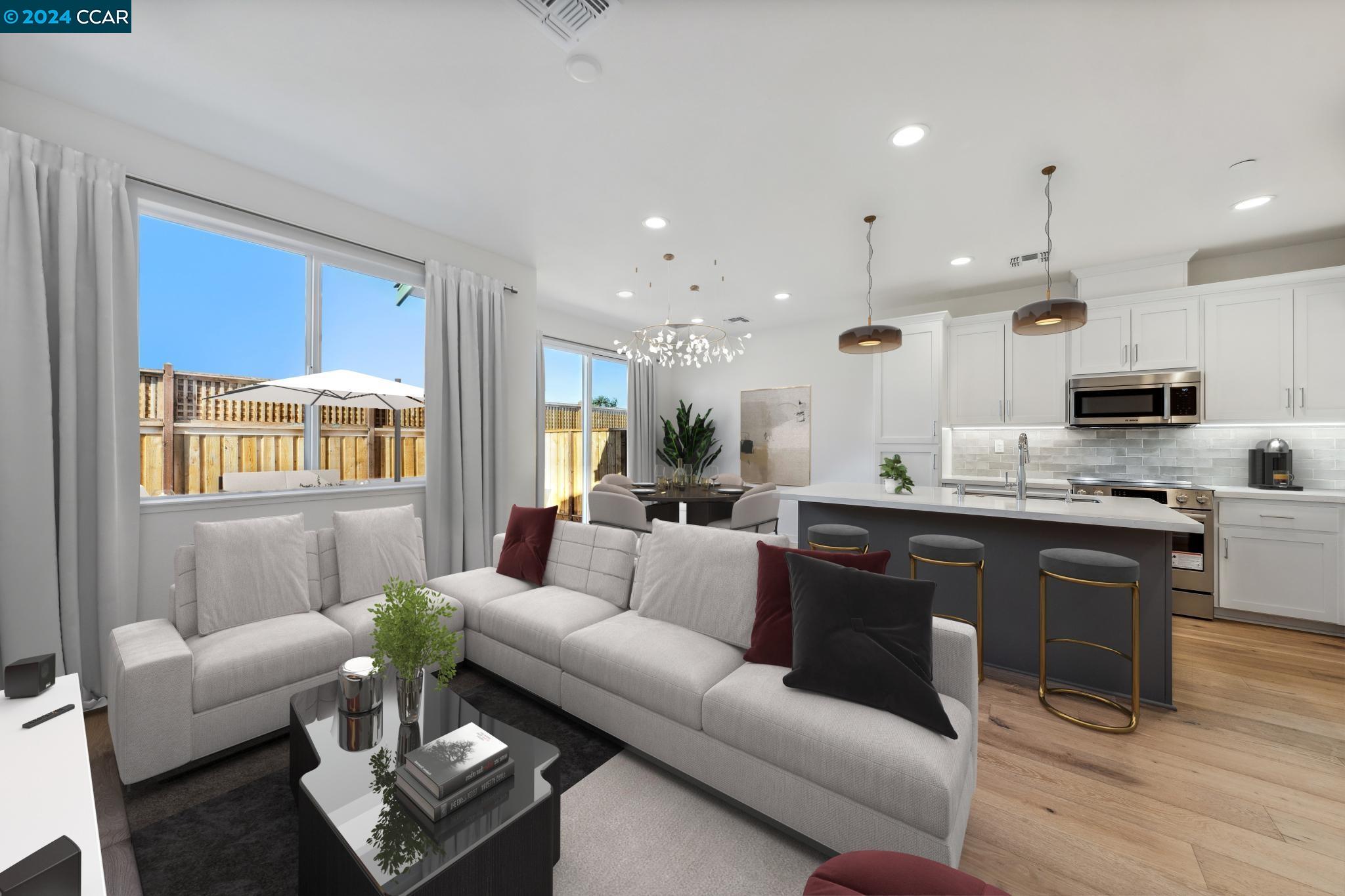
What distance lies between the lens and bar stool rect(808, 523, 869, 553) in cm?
294

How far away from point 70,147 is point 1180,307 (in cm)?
730

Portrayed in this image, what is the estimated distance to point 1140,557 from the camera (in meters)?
2.56

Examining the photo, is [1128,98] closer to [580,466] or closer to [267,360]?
[267,360]

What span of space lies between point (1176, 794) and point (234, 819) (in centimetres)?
339

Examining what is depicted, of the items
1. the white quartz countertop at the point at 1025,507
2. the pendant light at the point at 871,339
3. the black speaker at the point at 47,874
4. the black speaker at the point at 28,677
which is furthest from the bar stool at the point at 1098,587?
the black speaker at the point at 28,677

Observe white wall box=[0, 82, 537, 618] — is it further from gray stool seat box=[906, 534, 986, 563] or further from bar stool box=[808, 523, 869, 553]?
gray stool seat box=[906, 534, 986, 563]

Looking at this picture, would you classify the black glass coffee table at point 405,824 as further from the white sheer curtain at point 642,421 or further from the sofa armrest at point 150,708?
the white sheer curtain at point 642,421

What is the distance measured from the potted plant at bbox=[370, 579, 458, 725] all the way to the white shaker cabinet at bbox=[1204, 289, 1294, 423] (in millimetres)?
5579

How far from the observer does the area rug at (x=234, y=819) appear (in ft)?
4.88

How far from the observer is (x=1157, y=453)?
14.5 feet

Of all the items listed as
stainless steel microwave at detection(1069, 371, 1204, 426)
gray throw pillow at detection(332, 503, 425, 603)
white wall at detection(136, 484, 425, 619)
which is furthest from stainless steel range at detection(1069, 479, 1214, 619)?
white wall at detection(136, 484, 425, 619)

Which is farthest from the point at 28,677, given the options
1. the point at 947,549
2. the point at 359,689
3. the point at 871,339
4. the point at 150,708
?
the point at 871,339

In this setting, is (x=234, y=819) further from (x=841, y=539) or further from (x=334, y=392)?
(x=841, y=539)

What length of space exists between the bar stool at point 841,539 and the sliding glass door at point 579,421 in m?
3.43
